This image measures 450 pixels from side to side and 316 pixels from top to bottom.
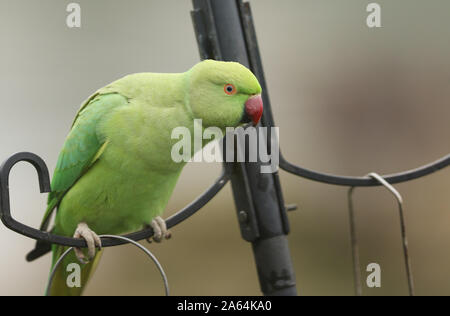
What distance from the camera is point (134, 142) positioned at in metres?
1.46

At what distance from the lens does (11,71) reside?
3.08 meters

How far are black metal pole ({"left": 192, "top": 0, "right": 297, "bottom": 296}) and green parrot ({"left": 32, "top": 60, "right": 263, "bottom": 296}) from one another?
46 millimetres

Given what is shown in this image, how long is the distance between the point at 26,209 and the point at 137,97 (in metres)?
1.75

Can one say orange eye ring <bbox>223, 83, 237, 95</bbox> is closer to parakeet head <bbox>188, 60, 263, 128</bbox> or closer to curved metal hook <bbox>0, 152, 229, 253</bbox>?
parakeet head <bbox>188, 60, 263, 128</bbox>

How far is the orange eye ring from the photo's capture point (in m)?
1.32

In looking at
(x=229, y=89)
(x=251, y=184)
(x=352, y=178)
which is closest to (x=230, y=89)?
(x=229, y=89)

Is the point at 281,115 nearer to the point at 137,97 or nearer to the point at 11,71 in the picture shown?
the point at 11,71

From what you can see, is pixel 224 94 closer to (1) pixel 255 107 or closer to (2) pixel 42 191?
(1) pixel 255 107

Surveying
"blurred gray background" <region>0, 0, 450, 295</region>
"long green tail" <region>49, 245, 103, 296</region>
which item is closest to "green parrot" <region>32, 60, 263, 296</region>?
"long green tail" <region>49, 245, 103, 296</region>

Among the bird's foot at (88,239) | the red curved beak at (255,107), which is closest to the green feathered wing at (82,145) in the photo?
the bird's foot at (88,239)

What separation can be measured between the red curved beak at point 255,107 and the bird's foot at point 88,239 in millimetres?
465

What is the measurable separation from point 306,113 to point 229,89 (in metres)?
2.10

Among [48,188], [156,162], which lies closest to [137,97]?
[156,162]

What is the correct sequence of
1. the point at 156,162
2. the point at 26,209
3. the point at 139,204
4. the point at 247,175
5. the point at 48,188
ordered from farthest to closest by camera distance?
the point at 26,209 → the point at 139,204 → the point at 156,162 → the point at 247,175 → the point at 48,188
